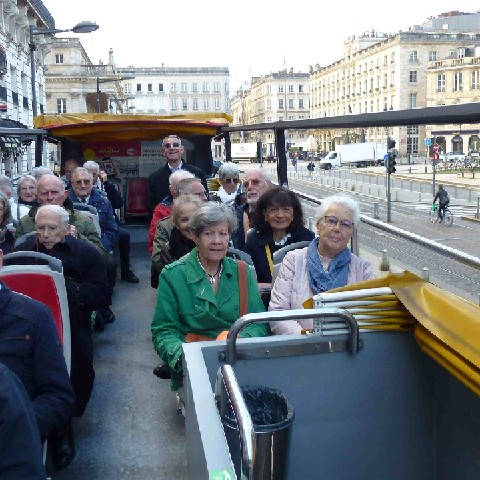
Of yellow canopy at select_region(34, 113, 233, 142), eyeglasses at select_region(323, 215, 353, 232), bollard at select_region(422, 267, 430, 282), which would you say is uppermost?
yellow canopy at select_region(34, 113, 233, 142)

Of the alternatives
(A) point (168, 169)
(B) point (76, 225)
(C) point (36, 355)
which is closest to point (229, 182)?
(A) point (168, 169)

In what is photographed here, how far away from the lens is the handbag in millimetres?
3695

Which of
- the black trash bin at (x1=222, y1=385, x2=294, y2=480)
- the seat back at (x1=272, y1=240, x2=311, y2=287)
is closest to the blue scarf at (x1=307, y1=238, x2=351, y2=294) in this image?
the seat back at (x1=272, y1=240, x2=311, y2=287)

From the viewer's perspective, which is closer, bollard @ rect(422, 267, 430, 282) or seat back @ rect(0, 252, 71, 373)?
bollard @ rect(422, 267, 430, 282)

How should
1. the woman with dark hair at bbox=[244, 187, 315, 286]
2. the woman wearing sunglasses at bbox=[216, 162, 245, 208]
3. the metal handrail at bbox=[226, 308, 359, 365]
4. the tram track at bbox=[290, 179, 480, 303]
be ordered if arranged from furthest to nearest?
the woman wearing sunglasses at bbox=[216, 162, 245, 208] < the woman with dark hair at bbox=[244, 187, 315, 286] < the tram track at bbox=[290, 179, 480, 303] < the metal handrail at bbox=[226, 308, 359, 365]

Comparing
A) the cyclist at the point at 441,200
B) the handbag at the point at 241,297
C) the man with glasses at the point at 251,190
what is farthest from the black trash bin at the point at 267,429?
the man with glasses at the point at 251,190

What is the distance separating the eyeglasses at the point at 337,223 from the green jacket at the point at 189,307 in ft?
2.18

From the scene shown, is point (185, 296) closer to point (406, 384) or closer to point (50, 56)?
point (406, 384)

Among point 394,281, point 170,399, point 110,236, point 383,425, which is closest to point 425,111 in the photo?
point 394,281

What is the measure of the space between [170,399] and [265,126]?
3342mm

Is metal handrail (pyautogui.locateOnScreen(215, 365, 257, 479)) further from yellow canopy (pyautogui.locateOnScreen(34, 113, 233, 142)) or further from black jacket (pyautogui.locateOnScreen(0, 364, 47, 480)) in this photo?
yellow canopy (pyautogui.locateOnScreen(34, 113, 233, 142))

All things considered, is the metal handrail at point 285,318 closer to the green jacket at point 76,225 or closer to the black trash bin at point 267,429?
the black trash bin at point 267,429

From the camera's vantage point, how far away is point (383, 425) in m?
2.94

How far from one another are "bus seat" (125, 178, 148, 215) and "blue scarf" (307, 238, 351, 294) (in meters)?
8.20
